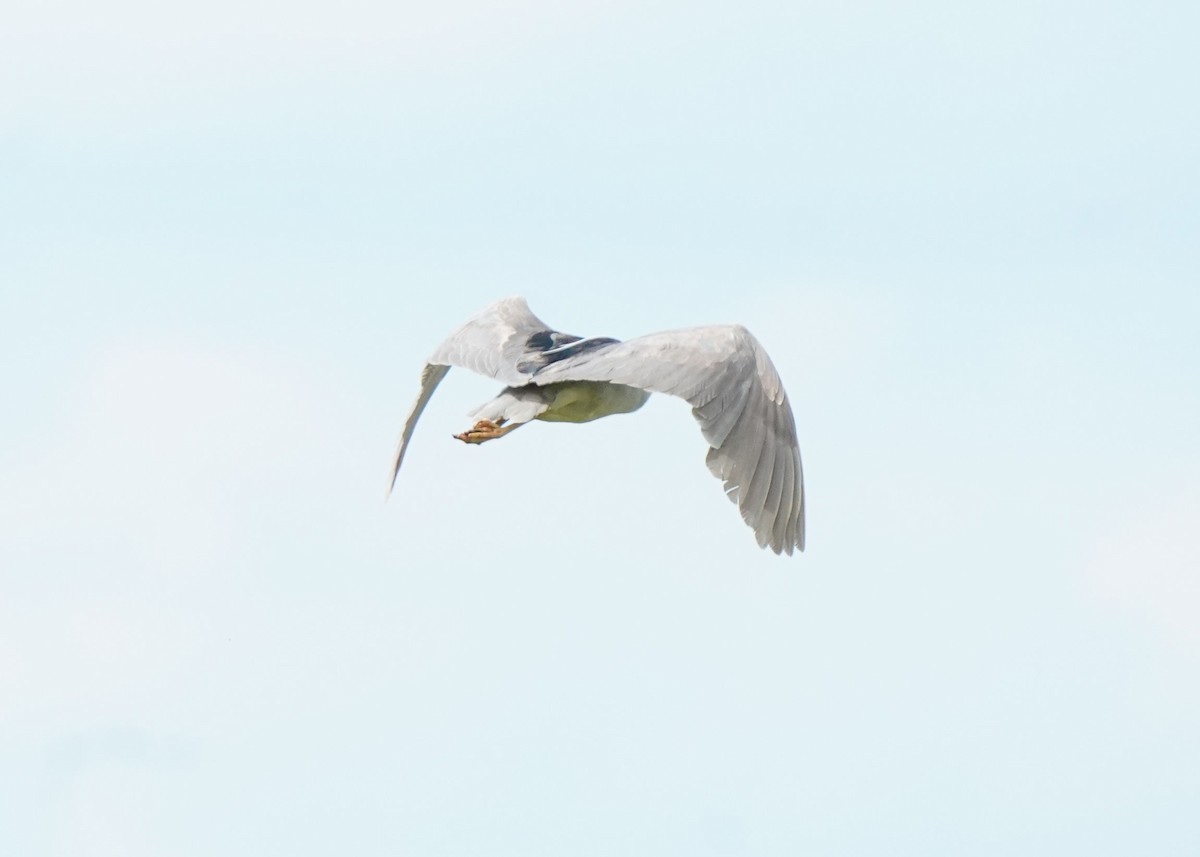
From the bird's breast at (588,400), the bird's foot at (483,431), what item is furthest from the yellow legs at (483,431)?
the bird's breast at (588,400)

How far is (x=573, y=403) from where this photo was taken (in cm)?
1661

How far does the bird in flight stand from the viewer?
15.5m

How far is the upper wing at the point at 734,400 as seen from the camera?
50.8 ft

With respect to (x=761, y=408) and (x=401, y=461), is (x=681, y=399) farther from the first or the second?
(x=401, y=461)

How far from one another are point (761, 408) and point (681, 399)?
776 millimetres

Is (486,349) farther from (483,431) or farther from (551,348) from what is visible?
(483,431)

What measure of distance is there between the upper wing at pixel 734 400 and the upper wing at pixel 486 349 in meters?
0.81

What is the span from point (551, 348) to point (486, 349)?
1.88ft

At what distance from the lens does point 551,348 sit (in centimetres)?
1717

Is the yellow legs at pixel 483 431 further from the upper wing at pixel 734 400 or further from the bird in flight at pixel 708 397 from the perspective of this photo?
the upper wing at pixel 734 400

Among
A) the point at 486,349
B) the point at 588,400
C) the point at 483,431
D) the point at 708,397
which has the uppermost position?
the point at 486,349

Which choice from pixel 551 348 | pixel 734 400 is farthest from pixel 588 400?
pixel 734 400

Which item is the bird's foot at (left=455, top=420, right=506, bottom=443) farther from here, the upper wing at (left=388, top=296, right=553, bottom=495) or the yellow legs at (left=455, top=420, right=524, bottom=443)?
the upper wing at (left=388, top=296, right=553, bottom=495)

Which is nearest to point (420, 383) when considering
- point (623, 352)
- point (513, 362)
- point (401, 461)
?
point (401, 461)
